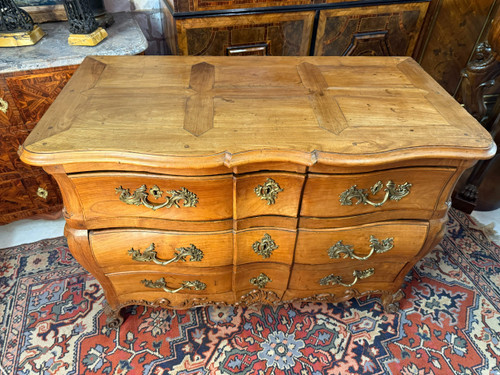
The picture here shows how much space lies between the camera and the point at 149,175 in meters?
0.91

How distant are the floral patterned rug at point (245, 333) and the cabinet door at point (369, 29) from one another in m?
1.20

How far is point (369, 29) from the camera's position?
5.44 ft

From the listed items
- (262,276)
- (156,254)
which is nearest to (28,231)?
(156,254)

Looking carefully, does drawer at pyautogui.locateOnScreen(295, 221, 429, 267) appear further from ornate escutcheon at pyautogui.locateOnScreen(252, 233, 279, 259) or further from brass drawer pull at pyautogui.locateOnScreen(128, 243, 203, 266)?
brass drawer pull at pyautogui.locateOnScreen(128, 243, 203, 266)

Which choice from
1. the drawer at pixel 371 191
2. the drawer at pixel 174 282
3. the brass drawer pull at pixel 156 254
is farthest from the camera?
the drawer at pixel 174 282

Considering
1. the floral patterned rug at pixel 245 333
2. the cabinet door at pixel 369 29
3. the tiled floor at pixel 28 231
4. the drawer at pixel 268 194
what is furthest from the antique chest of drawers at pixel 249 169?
the tiled floor at pixel 28 231

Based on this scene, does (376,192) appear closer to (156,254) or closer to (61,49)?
(156,254)

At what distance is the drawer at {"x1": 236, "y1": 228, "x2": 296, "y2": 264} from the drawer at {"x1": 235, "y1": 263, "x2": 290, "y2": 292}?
0.13 ft

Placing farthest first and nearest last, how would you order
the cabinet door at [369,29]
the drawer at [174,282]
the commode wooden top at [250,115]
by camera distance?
the cabinet door at [369,29] < the drawer at [174,282] < the commode wooden top at [250,115]

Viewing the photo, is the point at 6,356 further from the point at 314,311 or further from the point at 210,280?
the point at 314,311

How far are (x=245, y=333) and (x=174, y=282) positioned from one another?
417 millimetres

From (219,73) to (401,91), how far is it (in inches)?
25.6

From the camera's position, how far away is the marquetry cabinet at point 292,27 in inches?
56.7

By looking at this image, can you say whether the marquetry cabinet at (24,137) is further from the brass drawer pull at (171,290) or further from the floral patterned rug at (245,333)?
the brass drawer pull at (171,290)
